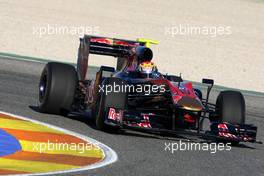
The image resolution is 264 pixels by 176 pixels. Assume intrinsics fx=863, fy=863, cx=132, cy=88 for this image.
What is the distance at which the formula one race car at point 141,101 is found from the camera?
11859mm

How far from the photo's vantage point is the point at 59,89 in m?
13.2

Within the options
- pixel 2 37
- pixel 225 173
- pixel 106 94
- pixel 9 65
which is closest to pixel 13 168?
pixel 225 173

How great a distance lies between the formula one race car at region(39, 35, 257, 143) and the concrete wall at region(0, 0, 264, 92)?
7.40 metres

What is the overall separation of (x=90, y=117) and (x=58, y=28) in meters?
10.8

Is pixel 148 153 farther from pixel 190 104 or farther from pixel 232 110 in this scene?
pixel 232 110

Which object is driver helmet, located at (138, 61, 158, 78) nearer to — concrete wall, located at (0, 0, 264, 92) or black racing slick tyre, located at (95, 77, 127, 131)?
black racing slick tyre, located at (95, 77, 127, 131)

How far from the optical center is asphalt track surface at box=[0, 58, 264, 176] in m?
9.59

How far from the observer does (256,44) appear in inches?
983

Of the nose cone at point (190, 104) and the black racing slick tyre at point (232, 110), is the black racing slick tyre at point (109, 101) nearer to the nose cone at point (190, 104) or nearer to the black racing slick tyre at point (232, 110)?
the nose cone at point (190, 104)

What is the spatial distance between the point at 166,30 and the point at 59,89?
488 inches

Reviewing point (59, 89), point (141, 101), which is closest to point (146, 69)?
point (141, 101)

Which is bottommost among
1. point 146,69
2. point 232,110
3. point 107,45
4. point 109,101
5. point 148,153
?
point 148,153

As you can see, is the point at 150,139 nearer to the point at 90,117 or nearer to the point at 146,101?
the point at 146,101

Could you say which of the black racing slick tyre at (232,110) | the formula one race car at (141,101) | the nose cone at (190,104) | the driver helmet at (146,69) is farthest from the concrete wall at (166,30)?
the nose cone at (190,104)
